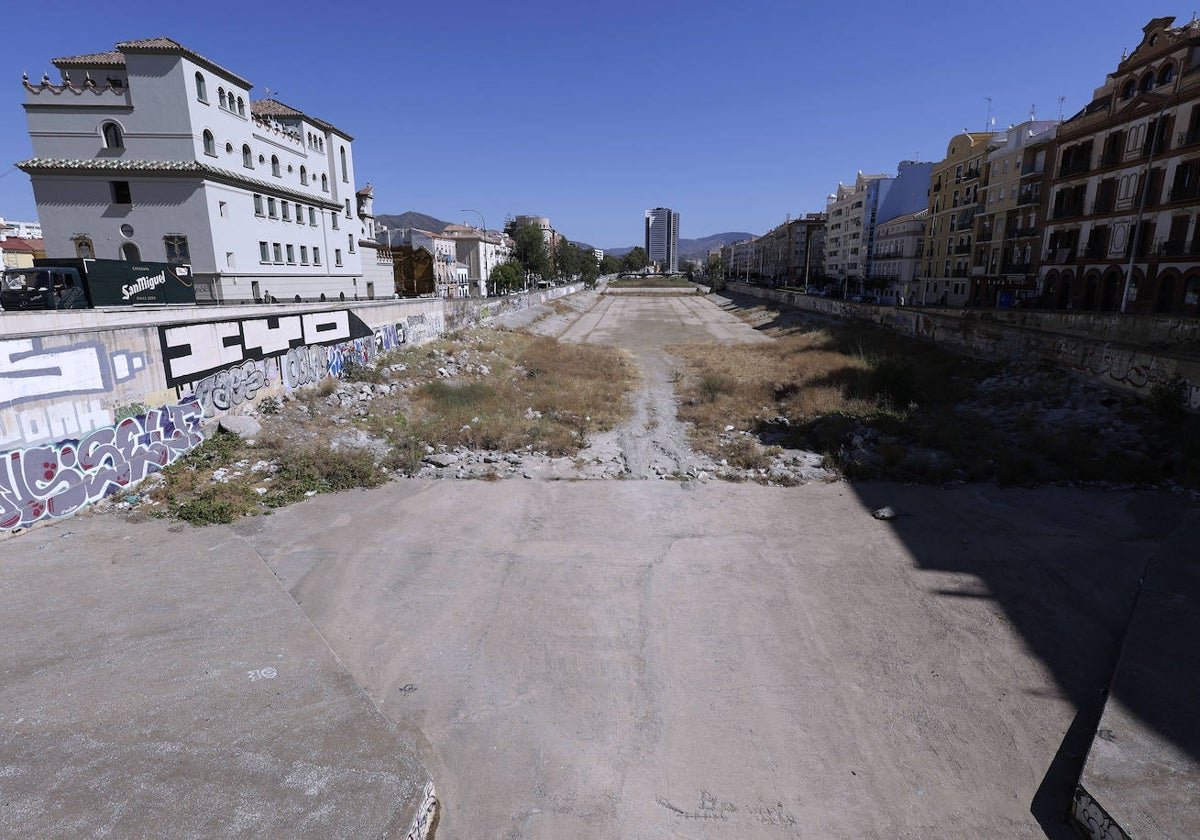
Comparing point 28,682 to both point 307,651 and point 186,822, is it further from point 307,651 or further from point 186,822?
point 186,822

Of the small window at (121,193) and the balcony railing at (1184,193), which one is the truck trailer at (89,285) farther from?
the balcony railing at (1184,193)

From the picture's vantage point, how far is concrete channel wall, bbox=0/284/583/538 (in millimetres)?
11578

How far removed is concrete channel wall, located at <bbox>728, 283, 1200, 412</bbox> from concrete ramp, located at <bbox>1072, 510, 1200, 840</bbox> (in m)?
13.6

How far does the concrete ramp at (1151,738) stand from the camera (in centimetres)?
571

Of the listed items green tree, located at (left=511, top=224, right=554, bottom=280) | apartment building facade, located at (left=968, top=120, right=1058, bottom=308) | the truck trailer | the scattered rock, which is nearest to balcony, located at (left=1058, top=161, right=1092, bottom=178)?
apartment building facade, located at (left=968, top=120, right=1058, bottom=308)

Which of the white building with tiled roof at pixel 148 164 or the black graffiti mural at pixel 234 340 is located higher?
the white building with tiled roof at pixel 148 164

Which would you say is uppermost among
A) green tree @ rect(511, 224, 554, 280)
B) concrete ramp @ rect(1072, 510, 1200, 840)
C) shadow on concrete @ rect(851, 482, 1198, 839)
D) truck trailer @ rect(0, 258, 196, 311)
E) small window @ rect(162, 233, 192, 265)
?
green tree @ rect(511, 224, 554, 280)

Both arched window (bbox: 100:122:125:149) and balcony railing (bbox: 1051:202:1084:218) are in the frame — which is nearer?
arched window (bbox: 100:122:125:149)

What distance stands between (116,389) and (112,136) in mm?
37524

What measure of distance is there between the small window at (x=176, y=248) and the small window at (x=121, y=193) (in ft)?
10.3

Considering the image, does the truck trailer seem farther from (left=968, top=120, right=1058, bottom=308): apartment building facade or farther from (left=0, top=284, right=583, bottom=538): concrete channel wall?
(left=968, top=120, right=1058, bottom=308): apartment building facade

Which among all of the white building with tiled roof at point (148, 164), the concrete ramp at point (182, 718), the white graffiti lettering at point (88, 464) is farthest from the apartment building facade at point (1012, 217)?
the white building with tiled roof at point (148, 164)

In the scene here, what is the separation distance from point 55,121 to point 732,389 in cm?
4596

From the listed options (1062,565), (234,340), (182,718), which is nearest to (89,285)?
(234,340)
